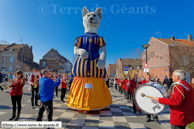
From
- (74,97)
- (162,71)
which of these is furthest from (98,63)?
(162,71)

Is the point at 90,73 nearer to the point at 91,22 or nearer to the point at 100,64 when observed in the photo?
the point at 100,64

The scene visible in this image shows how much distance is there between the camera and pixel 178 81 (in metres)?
2.21

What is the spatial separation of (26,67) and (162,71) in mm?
36276

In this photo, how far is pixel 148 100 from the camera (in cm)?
275

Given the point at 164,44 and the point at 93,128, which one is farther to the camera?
the point at 164,44

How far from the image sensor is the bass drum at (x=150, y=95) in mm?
2564

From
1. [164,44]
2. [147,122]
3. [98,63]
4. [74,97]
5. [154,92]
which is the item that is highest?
[164,44]

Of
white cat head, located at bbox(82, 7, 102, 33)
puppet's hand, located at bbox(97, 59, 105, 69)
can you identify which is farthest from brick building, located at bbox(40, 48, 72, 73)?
puppet's hand, located at bbox(97, 59, 105, 69)

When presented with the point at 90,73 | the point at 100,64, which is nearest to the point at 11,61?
the point at 90,73

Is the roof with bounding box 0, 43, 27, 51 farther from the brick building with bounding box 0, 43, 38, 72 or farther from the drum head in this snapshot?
the drum head

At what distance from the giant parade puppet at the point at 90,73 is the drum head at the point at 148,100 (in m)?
1.93

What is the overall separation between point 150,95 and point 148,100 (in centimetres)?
16

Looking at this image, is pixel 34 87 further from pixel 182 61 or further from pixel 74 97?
pixel 182 61

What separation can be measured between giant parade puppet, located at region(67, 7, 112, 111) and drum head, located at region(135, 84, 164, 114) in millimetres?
1927
